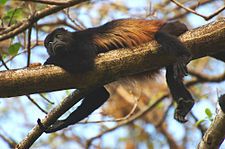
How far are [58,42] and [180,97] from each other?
4.91 feet

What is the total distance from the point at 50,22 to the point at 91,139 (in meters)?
2.70

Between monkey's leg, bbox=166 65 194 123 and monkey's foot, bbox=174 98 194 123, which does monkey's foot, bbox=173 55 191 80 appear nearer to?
monkey's leg, bbox=166 65 194 123

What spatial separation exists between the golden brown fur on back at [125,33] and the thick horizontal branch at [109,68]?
45 centimetres

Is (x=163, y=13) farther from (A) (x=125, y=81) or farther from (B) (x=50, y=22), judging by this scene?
(A) (x=125, y=81)

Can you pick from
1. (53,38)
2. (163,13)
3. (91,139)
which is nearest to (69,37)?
(53,38)

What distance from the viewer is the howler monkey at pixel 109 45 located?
4.96 metres

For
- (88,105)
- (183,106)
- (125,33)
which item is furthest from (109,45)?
(183,106)

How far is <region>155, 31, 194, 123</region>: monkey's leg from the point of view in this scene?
4.65 m

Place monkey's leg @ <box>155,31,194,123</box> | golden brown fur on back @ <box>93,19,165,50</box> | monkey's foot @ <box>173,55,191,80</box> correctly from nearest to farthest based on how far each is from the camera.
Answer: monkey's leg @ <box>155,31,194,123</box>
monkey's foot @ <box>173,55,191,80</box>
golden brown fur on back @ <box>93,19,165,50</box>

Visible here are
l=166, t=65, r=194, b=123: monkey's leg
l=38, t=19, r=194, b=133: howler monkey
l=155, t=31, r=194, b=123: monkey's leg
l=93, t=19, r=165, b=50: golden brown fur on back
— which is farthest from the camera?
l=166, t=65, r=194, b=123: monkey's leg

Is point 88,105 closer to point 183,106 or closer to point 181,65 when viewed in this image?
point 183,106

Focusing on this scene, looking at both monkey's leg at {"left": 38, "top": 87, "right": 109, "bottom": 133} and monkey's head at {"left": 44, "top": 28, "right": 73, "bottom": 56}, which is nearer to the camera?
monkey's head at {"left": 44, "top": 28, "right": 73, "bottom": 56}

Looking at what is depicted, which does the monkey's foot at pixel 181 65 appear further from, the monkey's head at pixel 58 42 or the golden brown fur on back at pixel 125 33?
the monkey's head at pixel 58 42

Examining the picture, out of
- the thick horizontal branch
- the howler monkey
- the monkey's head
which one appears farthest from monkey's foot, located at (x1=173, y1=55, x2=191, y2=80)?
the monkey's head
